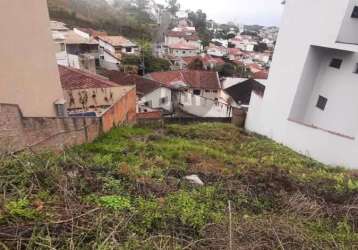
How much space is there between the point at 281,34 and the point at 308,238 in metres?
10.3

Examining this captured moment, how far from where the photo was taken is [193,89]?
2470 cm

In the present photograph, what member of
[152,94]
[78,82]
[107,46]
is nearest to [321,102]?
[78,82]

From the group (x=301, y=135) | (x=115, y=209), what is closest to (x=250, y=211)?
(x=115, y=209)

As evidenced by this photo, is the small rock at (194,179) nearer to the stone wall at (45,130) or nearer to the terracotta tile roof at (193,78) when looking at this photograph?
the stone wall at (45,130)

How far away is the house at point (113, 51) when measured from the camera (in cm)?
3192

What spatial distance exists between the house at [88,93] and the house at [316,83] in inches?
282

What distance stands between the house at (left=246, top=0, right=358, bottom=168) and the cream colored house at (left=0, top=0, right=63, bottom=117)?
952cm

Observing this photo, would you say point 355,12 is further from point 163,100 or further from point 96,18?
point 96,18

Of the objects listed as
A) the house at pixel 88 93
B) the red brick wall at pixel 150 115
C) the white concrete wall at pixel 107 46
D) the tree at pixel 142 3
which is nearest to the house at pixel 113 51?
the white concrete wall at pixel 107 46

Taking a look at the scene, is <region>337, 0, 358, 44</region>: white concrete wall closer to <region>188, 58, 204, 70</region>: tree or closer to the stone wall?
the stone wall

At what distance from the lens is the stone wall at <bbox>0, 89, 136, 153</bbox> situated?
6043 millimetres

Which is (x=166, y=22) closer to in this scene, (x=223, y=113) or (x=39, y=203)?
(x=223, y=113)

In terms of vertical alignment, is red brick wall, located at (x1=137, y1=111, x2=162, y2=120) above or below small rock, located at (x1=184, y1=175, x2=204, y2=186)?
below

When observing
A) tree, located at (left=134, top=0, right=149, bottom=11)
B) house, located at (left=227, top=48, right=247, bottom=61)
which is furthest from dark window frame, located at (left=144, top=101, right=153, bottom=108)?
tree, located at (left=134, top=0, right=149, bottom=11)
